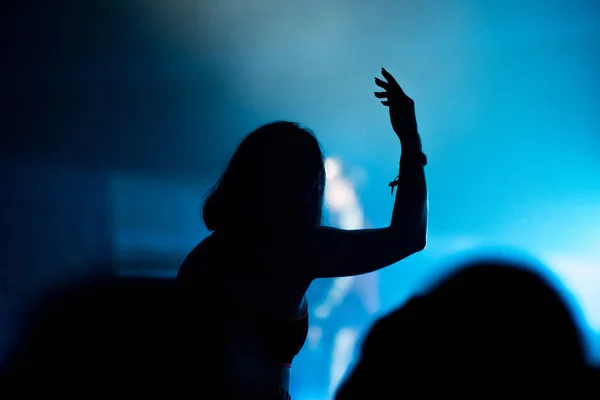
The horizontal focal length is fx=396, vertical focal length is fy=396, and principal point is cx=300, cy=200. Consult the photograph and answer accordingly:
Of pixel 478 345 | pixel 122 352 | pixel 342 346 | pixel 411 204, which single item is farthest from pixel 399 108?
pixel 342 346

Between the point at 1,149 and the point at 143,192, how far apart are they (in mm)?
512

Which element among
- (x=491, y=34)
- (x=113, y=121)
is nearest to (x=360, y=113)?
(x=491, y=34)

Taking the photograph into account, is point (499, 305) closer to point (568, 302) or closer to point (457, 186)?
point (568, 302)

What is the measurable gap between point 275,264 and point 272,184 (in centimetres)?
15

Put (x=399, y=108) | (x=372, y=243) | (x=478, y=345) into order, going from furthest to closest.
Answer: (x=399, y=108), (x=372, y=243), (x=478, y=345)

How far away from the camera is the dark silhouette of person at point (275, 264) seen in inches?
24.5

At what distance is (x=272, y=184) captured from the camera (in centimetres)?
71

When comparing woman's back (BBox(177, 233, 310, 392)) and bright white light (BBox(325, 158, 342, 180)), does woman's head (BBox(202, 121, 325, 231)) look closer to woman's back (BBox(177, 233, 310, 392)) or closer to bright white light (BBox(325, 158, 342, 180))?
woman's back (BBox(177, 233, 310, 392))

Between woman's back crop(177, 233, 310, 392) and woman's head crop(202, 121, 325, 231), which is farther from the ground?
woman's head crop(202, 121, 325, 231)

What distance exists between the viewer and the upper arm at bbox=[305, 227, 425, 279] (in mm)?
617

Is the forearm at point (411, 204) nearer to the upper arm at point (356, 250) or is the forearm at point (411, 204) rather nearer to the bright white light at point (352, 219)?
the upper arm at point (356, 250)

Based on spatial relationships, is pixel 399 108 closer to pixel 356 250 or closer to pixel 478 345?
pixel 356 250

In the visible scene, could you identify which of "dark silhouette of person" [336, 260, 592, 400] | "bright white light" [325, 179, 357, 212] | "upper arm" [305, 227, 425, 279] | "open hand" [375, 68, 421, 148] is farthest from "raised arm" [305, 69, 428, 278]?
"bright white light" [325, 179, 357, 212]

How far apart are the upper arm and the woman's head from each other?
0.07 meters
